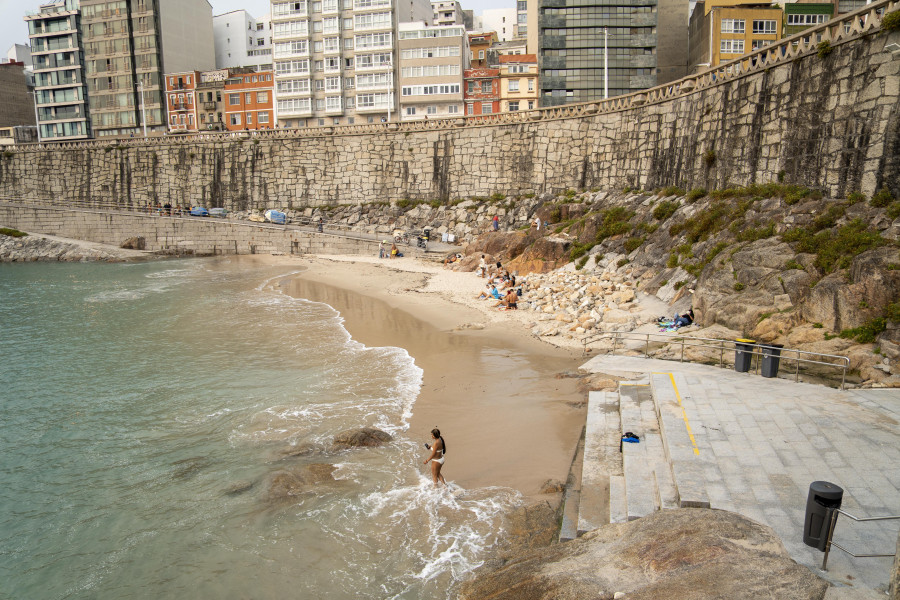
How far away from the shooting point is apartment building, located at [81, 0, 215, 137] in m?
72.1

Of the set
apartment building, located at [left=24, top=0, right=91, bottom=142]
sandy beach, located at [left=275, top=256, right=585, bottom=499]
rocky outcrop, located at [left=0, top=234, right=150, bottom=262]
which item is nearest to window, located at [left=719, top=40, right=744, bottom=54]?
sandy beach, located at [left=275, top=256, right=585, bottom=499]

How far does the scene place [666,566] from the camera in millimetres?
7117

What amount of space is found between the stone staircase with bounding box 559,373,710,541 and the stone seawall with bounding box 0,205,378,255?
33790 mm

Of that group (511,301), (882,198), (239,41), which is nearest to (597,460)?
(882,198)

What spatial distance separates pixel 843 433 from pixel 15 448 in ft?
60.2

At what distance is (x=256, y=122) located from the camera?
2766 inches

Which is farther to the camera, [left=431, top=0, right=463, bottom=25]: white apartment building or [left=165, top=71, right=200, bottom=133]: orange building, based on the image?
[left=431, top=0, right=463, bottom=25]: white apartment building

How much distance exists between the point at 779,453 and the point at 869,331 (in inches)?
301

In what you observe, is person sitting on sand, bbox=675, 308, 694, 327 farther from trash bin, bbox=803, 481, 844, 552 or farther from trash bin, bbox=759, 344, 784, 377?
trash bin, bbox=803, 481, 844, 552

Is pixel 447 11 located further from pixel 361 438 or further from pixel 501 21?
pixel 361 438

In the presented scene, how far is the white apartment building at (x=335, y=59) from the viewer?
6306cm

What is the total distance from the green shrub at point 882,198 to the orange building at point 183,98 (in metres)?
72.0

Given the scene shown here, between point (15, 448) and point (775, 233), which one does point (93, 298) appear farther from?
point (775, 233)

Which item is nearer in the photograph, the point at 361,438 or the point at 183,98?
the point at 361,438
